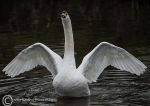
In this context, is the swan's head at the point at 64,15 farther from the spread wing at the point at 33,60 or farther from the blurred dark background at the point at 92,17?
the blurred dark background at the point at 92,17

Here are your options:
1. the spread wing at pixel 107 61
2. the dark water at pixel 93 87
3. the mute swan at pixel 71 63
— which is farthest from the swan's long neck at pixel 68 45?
the dark water at pixel 93 87

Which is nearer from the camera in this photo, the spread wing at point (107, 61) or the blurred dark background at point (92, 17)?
the spread wing at point (107, 61)

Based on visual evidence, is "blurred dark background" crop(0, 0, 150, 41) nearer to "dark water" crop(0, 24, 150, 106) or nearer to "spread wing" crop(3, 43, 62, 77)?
"dark water" crop(0, 24, 150, 106)

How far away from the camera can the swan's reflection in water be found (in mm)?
12844

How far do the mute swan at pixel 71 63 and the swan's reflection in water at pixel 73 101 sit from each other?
14cm

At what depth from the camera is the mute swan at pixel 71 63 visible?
12.8 meters

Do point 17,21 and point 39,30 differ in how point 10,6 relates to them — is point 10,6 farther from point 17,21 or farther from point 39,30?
point 39,30

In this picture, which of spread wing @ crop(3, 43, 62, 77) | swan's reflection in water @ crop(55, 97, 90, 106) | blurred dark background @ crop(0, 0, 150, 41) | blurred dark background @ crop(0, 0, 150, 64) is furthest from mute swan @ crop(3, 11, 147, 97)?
blurred dark background @ crop(0, 0, 150, 41)

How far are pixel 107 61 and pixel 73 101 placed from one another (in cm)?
151

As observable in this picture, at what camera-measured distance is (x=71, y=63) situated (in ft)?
43.4

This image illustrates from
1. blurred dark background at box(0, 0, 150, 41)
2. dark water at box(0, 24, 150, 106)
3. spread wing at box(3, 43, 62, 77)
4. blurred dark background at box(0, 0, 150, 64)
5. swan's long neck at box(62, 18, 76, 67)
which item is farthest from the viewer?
blurred dark background at box(0, 0, 150, 41)

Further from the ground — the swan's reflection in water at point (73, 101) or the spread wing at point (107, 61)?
the spread wing at point (107, 61)

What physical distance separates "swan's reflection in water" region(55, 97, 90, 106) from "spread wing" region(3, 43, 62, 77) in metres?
0.90

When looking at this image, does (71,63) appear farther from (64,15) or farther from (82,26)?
(82,26)
